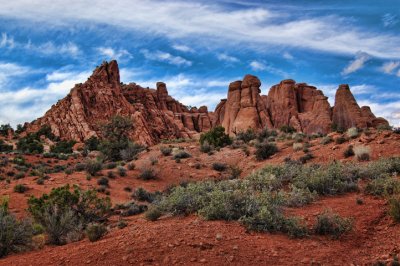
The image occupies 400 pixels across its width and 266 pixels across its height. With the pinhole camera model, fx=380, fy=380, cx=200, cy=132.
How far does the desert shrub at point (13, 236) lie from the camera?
854cm

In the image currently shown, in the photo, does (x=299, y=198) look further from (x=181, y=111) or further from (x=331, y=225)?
(x=181, y=111)

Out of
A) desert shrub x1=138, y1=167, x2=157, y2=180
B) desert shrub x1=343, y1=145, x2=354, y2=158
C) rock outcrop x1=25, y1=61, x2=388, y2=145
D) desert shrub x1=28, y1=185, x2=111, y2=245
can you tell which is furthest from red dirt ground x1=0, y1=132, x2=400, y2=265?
rock outcrop x1=25, y1=61, x2=388, y2=145

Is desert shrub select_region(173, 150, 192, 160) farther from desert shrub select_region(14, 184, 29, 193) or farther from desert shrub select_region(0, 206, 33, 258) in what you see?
desert shrub select_region(0, 206, 33, 258)

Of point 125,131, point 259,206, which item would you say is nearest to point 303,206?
point 259,206

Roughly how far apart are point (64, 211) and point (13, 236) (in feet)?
9.50

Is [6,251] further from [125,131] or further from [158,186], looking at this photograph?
[125,131]

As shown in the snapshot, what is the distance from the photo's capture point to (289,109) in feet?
219

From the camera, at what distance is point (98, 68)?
92.3 metres

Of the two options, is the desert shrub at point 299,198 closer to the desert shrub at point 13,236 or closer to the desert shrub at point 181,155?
the desert shrub at point 13,236

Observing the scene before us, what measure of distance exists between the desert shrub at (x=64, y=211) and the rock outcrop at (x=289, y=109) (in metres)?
50.6

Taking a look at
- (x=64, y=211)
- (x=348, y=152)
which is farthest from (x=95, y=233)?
(x=348, y=152)

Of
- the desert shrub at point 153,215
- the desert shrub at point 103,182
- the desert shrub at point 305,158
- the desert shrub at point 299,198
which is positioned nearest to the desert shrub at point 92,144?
the desert shrub at point 103,182

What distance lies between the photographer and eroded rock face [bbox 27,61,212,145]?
3049 inches

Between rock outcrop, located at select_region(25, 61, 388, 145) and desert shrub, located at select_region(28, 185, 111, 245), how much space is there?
1516 inches
